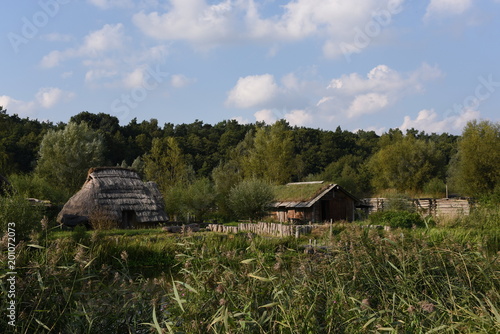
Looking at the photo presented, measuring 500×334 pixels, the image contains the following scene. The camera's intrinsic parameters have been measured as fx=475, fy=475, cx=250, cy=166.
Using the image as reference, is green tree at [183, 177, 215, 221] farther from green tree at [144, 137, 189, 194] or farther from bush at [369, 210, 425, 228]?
bush at [369, 210, 425, 228]

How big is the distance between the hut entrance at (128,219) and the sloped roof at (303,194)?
28.9 feet

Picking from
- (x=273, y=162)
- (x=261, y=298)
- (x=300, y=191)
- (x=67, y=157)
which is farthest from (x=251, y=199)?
(x=261, y=298)

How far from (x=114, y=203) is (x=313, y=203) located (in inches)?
455

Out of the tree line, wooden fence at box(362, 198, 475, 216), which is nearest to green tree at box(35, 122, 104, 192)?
the tree line

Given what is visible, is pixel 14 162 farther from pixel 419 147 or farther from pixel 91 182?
pixel 419 147

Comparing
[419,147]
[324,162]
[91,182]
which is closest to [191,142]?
[324,162]

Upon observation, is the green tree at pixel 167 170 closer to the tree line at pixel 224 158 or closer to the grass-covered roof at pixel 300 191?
the tree line at pixel 224 158

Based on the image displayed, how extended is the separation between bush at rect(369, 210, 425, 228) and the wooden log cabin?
4673mm

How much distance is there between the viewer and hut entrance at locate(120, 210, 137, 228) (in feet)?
88.4

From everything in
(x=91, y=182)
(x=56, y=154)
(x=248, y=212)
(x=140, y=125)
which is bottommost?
(x=248, y=212)

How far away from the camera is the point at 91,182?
27438 millimetres

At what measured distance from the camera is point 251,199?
2767 centimetres

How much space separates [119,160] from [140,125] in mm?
8878

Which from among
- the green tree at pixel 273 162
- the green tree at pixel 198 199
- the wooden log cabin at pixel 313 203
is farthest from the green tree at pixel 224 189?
the wooden log cabin at pixel 313 203
